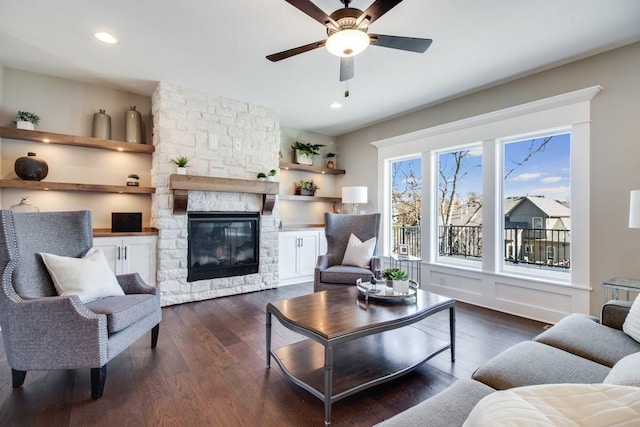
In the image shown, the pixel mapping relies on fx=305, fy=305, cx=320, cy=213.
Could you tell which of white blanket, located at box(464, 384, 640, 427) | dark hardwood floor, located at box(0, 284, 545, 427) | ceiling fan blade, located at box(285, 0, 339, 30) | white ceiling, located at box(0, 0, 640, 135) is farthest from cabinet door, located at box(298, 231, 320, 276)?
white blanket, located at box(464, 384, 640, 427)

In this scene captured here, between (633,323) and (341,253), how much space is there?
2741 mm

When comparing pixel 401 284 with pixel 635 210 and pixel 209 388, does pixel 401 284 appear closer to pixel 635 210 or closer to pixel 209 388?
pixel 209 388

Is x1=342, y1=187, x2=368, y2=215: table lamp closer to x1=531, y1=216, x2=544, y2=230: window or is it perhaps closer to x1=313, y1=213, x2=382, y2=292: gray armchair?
x1=313, y1=213, x2=382, y2=292: gray armchair

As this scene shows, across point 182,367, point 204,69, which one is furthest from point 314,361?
point 204,69

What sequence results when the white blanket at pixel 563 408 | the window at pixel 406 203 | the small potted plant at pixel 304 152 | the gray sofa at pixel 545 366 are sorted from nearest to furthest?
the white blanket at pixel 563 408
the gray sofa at pixel 545 366
the window at pixel 406 203
the small potted plant at pixel 304 152

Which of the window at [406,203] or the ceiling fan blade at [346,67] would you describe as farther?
the window at [406,203]

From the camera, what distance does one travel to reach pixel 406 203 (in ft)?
16.5

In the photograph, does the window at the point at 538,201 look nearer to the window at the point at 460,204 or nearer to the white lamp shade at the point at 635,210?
the window at the point at 460,204

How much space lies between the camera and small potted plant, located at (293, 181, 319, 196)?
18.0 ft

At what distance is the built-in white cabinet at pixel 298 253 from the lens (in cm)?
488

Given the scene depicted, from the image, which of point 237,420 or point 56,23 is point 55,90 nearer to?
point 56,23

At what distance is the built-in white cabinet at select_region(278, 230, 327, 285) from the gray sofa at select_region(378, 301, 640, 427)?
3628mm

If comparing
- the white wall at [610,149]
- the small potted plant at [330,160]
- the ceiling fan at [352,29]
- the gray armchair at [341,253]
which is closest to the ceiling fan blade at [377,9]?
the ceiling fan at [352,29]

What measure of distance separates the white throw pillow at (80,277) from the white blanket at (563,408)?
7.97 feet
